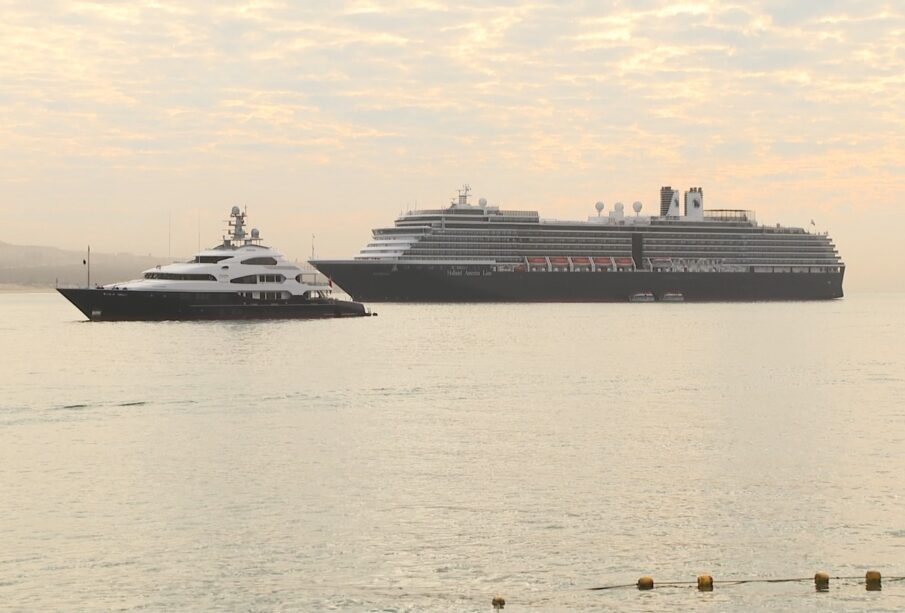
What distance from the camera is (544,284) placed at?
584 ft

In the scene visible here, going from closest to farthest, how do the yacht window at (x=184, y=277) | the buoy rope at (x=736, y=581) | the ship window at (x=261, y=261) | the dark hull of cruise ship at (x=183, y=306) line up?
1. the buoy rope at (x=736, y=581)
2. the dark hull of cruise ship at (x=183, y=306)
3. the yacht window at (x=184, y=277)
4. the ship window at (x=261, y=261)

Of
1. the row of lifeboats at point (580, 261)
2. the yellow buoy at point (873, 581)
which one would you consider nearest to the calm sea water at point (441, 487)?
the yellow buoy at point (873, 581)

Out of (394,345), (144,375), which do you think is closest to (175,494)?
(144,375)

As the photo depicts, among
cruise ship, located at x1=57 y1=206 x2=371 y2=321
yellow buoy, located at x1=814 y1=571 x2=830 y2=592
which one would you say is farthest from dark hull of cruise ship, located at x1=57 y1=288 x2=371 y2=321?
yellow buoy, located at x1=814 y1=571 x2=830 y2=592

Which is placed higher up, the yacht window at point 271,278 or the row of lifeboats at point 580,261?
the row of lifeboats at point 580,261

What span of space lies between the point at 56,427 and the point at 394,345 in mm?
45781

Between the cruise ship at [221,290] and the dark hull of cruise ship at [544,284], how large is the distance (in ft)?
177

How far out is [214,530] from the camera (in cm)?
2606

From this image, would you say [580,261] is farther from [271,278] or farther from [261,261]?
[261,261]

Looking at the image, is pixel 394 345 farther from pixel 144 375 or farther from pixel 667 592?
pixel 667 592

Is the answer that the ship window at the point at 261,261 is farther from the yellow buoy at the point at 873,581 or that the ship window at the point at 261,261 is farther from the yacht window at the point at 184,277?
the yellow buoy at the point at 873,581

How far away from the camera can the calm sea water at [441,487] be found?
2202 cm

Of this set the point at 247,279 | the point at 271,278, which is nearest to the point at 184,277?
the point at 247,279

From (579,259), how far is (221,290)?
277ft
